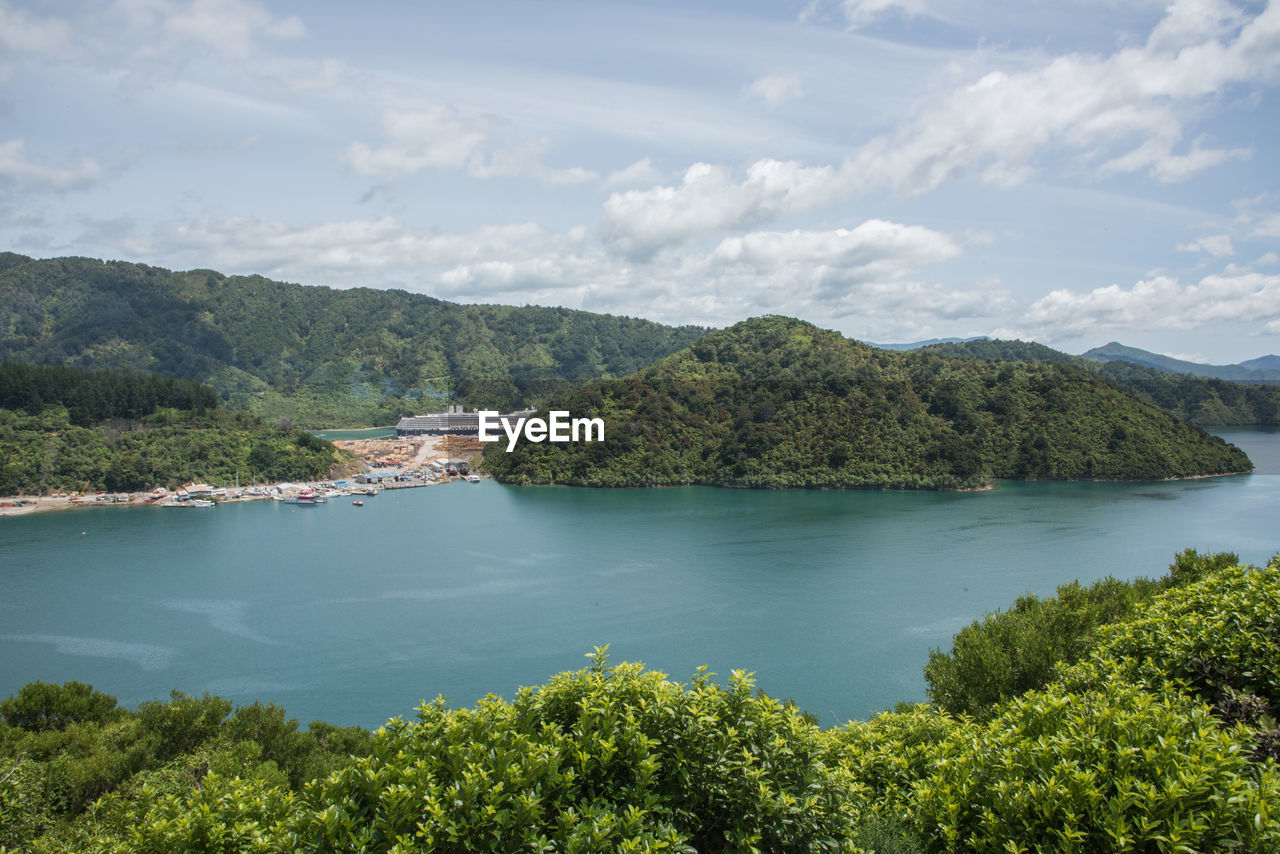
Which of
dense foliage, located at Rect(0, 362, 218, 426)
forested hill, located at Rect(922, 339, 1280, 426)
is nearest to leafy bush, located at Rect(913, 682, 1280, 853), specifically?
dense foliage, located at Rect(0, 362, 218, 426)

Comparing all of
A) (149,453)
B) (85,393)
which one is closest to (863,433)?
(149,453)

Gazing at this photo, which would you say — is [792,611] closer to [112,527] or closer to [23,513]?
[112,527]

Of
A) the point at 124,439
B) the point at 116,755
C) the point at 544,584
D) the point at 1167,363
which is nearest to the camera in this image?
the point at 116,755

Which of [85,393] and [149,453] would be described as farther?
[85,393]

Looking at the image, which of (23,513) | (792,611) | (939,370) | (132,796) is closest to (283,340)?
(23,513)

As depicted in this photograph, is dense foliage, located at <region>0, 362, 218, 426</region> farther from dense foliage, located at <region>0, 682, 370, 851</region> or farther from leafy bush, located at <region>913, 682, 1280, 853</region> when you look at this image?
leafy bush, located at <region>913, 682, 1280, 853</region>

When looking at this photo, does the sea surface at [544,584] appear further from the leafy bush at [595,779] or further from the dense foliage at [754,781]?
the leafy bush at [595,779]

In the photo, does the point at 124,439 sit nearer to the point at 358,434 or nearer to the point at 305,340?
the point at 358,434
